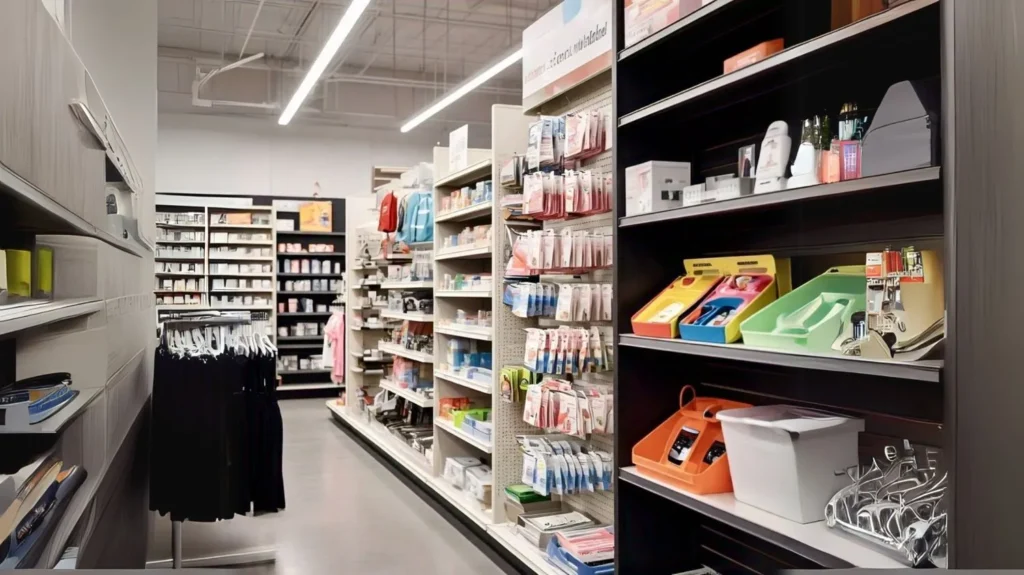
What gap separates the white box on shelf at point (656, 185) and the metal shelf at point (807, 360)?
18.6 inches

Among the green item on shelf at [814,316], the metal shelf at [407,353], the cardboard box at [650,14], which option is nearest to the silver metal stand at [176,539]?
the metal shelf at [407,353]

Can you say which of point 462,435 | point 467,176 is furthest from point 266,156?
point 462,435

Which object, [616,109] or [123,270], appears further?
[123,270]

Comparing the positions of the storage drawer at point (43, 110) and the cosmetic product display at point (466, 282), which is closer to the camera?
the storage drawer at point (43, 110)

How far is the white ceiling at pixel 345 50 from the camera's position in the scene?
1055 centimetres

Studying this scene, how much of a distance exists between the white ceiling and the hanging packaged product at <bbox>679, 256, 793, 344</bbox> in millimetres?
8384

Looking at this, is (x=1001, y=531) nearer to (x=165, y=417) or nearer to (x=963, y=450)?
(x=963, y=450)

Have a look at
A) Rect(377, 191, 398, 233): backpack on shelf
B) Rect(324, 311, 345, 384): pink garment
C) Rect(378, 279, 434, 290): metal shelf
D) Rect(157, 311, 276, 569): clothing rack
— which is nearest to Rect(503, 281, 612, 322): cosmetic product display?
Rect(157, 311, 276, 569): clothing rack

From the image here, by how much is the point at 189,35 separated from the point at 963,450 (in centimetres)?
1252

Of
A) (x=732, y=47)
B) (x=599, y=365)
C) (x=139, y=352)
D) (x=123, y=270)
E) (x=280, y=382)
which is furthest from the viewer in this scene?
(x=280, y=382)

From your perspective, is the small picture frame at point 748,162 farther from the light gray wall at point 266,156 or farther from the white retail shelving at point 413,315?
the light gray wall at point 266,156

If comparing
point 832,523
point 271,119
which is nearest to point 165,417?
point 832,523

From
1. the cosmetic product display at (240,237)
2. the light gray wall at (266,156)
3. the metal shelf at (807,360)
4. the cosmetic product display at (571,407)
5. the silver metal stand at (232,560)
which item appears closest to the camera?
the metal shelf at (807,360)

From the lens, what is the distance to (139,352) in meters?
4.57
